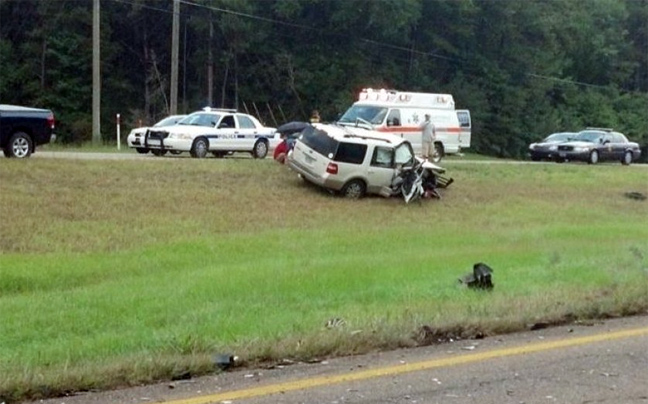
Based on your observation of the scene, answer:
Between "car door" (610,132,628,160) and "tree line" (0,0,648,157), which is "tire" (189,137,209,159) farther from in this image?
"tree line" (0,0,648,157)

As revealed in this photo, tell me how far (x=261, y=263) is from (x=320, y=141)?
11.0m

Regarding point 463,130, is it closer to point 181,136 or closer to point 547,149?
point 547,149

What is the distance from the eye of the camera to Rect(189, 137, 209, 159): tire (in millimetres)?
31562

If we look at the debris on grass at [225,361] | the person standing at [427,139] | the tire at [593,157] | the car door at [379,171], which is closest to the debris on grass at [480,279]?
the debris on grass at [225,361]

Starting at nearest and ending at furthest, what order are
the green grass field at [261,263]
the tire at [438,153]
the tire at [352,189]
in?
the green grass field at [261,263] < the tire at [352,189] < the tire at [438,153]

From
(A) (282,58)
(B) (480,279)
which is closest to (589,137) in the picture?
(A) (282,58)

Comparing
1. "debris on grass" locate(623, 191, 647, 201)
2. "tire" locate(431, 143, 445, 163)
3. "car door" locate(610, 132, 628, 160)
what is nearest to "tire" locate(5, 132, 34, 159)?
"tire" locate(431, 143, 445, 163)

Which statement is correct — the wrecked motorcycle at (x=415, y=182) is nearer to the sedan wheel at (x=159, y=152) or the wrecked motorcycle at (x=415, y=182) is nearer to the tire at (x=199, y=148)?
the tire at (x=199, y=148)

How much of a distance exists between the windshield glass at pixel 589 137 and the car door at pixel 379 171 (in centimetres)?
1878

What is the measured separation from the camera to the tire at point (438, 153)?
35.7 m

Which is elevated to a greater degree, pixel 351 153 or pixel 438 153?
pixel 351 153

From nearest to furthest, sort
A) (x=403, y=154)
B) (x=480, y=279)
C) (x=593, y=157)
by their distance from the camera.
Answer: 1. (x=480, y=279)
2. (x=403, y=154)
3. (x=593, y=157)

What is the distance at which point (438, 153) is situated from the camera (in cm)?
3697

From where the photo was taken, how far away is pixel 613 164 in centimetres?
4441
